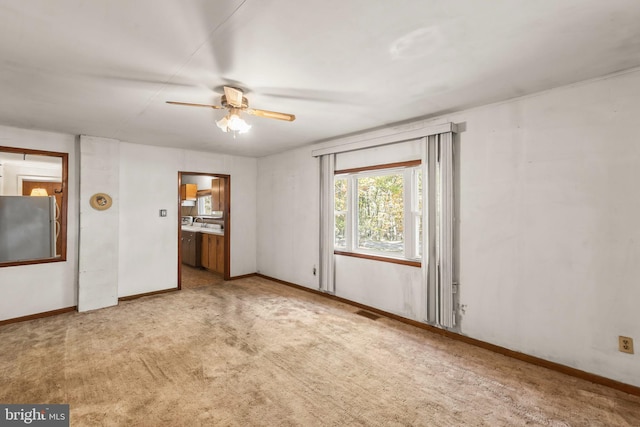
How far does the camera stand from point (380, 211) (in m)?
4.25

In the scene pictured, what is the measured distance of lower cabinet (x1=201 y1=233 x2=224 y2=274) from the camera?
6.15 m

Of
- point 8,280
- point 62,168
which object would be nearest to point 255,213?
point 62,168

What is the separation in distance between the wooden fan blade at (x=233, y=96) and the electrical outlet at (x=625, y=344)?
373 centimetres

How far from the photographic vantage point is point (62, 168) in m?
4.21

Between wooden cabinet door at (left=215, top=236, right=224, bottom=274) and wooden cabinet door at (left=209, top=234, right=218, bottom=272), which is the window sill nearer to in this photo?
wooden cabinet door at (left=215, top=236, right=224, bottom=274)

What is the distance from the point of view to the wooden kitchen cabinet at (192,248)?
6973 mm

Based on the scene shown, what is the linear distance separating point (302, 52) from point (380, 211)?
2.66m

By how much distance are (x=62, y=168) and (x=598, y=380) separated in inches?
259

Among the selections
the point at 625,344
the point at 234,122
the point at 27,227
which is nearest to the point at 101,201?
the point at 27,227

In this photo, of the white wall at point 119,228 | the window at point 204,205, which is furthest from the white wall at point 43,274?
the window at point 204,205

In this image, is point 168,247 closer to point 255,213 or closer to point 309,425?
point 255,213

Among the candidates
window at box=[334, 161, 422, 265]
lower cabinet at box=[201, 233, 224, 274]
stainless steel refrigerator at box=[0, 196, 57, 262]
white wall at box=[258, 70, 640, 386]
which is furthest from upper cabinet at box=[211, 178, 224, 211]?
white wall at box=[258, 70, 640, 386]

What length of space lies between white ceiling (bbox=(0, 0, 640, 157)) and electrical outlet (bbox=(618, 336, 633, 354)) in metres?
2.16

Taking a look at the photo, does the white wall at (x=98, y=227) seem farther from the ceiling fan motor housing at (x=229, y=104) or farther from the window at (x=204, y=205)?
the window at (x=204, y=205)
